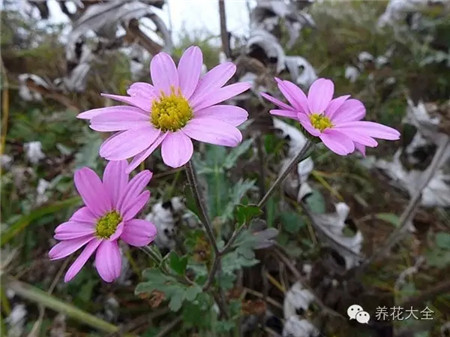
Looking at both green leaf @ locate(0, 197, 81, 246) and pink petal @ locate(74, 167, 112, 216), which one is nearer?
pink petal @ locate(74, 167, 112, 216)

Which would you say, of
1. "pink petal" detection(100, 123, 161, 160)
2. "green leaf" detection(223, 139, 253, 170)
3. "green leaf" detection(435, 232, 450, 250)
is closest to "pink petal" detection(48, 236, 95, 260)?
"pink petal" detection(100, 123, 161, 160)

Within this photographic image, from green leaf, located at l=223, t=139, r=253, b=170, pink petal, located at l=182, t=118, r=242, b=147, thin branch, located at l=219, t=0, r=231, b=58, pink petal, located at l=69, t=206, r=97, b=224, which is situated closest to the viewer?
pink petal, located at l=182, t=118, r=242, b=147

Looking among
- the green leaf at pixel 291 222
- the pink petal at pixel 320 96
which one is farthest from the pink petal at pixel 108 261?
the green leaf at pixel 291 222

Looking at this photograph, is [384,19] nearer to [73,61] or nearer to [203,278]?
[73,61]

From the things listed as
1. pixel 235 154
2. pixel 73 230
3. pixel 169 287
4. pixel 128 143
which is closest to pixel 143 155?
pixel 128 143

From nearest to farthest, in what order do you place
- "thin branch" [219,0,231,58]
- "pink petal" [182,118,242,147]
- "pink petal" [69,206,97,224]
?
"pink petal" [182,118,242,147] → "pink petal" [69,206,97,224] → "thin branch" [219,0,231,58]

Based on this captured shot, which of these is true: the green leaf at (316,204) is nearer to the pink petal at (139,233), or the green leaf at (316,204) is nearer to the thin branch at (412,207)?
the thin branch at (412,207)

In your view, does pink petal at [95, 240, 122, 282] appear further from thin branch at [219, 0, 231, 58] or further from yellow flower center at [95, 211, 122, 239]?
thin branch at [219, 0, 231, 58]

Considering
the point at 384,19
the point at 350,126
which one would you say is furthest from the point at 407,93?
the point at 350,126
